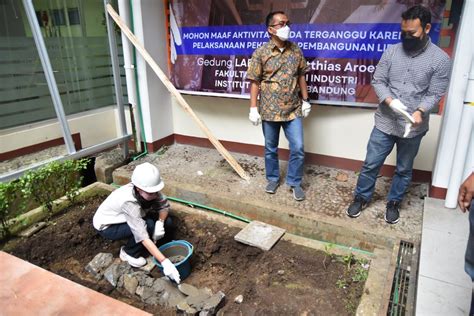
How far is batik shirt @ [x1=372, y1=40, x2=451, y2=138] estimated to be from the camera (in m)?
2.39

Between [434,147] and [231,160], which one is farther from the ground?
[434,147]

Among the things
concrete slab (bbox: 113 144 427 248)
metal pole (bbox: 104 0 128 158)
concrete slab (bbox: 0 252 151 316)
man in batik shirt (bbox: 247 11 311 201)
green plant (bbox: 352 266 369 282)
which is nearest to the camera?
concrete slab (bbox: 0 252 151 316)

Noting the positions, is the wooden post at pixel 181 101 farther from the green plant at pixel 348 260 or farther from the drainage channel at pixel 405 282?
the drainage channel at pixel 405 282

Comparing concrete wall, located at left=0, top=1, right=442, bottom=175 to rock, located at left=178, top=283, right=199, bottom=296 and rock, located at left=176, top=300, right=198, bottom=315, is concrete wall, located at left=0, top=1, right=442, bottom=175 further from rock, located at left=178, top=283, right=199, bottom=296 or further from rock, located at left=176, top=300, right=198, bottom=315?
rock, located at left=176, top=300, right=198, bottom=315

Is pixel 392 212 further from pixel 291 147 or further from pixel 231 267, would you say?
pixel 231 267

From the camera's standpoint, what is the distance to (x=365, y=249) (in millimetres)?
2756

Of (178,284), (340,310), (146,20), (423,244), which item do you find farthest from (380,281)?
(146,20)

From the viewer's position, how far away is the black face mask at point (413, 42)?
7.84 ft

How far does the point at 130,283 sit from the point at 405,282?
199 cm

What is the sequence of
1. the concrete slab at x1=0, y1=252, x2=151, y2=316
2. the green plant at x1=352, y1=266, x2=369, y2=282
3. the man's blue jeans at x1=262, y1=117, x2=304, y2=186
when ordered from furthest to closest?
the man's blue jeans at x1=262, y1=117, x2=304, y2=186 < the green plant at x1=352, y1=266, x2=369, y2=282 < the concrete slab at x1=0, y1=252, x2=151, y2=316

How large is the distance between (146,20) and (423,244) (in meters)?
3.68

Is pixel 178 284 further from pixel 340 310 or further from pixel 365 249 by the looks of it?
pixel 365 249

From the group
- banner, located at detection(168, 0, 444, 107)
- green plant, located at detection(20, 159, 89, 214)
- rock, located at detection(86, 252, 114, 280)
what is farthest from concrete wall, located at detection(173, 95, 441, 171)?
rock, located at detection(86, 252, 114, 280)

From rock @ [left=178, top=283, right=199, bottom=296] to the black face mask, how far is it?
2336 mm
